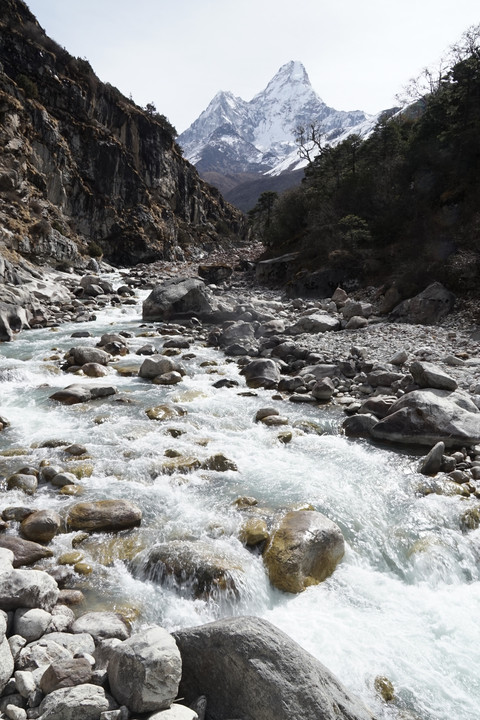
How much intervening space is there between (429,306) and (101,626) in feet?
59.7

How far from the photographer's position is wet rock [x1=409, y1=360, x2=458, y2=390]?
10445 mm

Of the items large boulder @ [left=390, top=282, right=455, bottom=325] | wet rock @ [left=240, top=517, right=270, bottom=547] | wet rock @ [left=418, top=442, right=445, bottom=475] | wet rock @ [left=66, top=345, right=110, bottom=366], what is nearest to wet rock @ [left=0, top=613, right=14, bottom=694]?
wet rock @ [left=240, top=517, right=270, bottom=547]

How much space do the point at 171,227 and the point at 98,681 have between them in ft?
228

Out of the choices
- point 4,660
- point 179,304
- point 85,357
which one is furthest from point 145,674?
point 179,304

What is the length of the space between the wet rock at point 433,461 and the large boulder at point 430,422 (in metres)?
0.75

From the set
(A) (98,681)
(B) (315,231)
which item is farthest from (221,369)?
(B) (315,231)

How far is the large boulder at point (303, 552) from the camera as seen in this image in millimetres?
5629

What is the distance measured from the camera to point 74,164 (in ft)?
165

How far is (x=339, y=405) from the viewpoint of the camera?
11500 mm

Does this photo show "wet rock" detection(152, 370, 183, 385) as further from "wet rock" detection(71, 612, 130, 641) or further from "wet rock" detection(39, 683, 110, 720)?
"wet rock" detection(39, 683, 110, 720)

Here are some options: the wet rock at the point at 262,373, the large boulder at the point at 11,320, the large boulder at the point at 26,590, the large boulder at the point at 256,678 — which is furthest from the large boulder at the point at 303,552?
the large boulder at the point at 11,320

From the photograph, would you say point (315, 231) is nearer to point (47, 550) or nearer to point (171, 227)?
point (47, 550)

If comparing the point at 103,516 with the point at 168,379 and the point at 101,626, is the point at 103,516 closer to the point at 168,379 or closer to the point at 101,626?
the point at 101,626

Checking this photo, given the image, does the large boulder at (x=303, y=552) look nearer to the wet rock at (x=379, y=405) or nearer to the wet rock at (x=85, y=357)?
the wet rock at (x=379, y=405)
